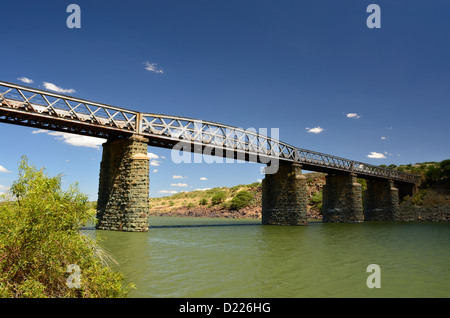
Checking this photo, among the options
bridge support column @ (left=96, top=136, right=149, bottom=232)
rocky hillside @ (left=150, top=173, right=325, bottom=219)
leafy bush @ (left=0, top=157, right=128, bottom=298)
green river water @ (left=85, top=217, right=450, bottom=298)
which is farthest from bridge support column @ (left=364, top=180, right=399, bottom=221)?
leafy bush @ (left=0, top=157, right=128, bottom=298)

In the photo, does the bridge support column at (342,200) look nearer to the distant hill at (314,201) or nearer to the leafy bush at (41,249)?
the distant hill at (314,201)

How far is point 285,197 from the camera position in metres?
35.2

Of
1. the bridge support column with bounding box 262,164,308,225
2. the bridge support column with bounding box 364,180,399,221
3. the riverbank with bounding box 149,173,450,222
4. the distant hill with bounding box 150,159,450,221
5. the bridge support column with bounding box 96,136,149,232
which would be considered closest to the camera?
the bridge support column with bounding box 96,136,149,232

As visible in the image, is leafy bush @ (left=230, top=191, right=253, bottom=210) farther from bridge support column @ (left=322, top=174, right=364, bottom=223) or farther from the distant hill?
bridge support column @ (left=322, top=174, right=364, bottom=223)

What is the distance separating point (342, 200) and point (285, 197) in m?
12.1

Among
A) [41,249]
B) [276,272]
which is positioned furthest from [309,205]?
[41,249]

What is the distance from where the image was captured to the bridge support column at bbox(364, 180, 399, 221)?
48.8 metres

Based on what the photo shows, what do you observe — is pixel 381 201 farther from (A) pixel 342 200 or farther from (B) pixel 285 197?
(B) pixel 285 197

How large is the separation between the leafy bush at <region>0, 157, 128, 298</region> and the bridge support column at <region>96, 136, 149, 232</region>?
Answer: 1573 centimetres
